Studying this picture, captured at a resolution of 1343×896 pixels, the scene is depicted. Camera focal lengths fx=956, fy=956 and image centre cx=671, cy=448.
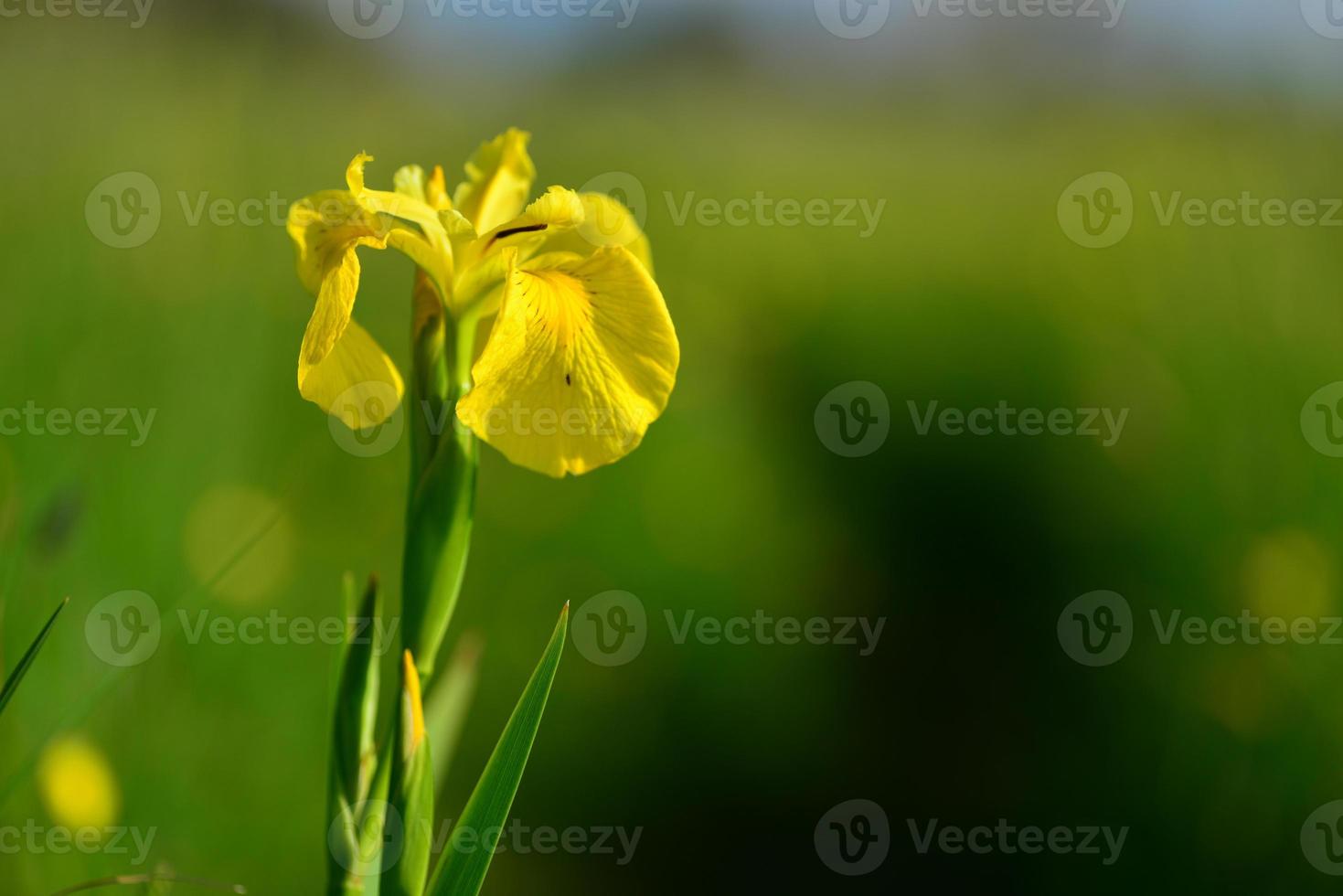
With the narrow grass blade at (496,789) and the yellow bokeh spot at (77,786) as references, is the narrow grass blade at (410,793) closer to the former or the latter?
the narrow grass blade at (496,789)

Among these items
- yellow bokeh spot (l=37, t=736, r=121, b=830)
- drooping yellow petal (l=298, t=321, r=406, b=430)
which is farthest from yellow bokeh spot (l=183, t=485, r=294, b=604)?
drooping yellow petal (l=298, t=321, r=406, b=430)

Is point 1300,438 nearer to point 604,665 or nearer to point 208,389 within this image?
point 604,665

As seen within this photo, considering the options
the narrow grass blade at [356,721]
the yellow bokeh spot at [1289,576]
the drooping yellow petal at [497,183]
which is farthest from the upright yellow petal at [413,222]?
the yellow bokeh spot at [1289,576]

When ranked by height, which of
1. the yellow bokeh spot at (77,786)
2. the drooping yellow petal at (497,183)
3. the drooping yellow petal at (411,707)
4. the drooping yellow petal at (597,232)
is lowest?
the yellow bokeh spot at (77,786)

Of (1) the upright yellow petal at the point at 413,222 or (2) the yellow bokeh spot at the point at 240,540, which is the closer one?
(1) the upright yellow petal at the point at 413,222

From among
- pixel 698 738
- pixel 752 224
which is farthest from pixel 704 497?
pixel 752 224

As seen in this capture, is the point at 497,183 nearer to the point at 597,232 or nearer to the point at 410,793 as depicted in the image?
the point at 597,232

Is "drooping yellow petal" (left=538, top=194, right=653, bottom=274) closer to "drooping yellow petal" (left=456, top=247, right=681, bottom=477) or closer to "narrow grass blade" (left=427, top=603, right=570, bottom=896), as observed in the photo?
"drooping yellow petal" (left=456, top=247, right=681, bottom=477)
